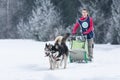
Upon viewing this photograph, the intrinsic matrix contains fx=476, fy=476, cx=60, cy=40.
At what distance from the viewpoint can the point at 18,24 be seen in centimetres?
3309

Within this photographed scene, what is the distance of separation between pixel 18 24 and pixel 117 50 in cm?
1452

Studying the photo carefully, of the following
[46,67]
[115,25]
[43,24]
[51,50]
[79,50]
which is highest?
[43,24]

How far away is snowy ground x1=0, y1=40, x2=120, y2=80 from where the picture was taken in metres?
12.2

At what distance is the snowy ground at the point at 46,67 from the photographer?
479 inches

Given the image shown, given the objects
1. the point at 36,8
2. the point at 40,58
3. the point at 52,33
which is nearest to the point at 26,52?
the point at 40,58

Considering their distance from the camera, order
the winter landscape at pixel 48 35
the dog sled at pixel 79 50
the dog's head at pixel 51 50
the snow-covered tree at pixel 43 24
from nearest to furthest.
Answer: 1. the winter landscape at pixel 48 35
2. the dog's head at pixel 51 50
3. the dog sled at pixel 79 50
4. the snow-covered tree at pixel 43 24

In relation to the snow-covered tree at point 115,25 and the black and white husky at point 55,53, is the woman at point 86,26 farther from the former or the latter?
the snow-covered tree at point 115,25

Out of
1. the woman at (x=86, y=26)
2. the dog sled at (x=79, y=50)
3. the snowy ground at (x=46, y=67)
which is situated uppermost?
the woman at (x=86, y=26)

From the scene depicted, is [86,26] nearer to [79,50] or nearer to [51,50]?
[79,50]

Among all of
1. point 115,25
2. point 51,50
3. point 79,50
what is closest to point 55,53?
point 51,50

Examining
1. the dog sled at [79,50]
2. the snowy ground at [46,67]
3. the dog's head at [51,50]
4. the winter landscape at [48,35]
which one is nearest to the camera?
the snowy ground at [46,67]

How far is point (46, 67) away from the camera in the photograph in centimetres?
1470

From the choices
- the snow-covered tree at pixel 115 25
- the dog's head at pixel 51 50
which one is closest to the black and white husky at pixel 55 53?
the dog's head at pixel 51 50

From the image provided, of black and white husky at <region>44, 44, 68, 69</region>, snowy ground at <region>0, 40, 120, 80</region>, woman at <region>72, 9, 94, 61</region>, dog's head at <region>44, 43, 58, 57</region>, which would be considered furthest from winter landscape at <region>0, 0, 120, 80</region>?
woman at <region>72, 9, 94, 61</region>
